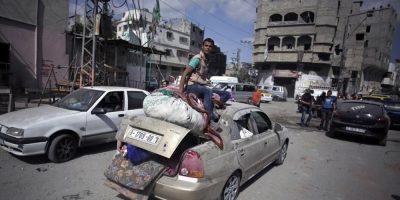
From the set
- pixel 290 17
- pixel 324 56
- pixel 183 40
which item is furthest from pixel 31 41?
pixel 290 17

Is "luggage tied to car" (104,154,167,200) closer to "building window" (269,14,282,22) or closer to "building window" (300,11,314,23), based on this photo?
"building window" (300,11,314,23)

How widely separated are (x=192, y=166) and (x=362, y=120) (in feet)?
27.1

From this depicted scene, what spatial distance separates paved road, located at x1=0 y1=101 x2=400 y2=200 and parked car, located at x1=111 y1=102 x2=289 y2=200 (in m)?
0.76

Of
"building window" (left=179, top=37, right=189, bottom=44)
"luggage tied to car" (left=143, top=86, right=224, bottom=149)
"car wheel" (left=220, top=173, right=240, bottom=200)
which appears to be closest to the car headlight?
"luggage tied to car" (left=143, top=86, right=224, bottom=149)

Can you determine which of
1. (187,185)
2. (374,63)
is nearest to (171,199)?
(187,185)

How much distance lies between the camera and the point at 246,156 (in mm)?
4180

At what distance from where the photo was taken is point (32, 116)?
205 inches

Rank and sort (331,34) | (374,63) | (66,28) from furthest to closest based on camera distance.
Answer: (374,63)
(331,34)
(66,28)

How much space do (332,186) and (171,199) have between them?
355 cm

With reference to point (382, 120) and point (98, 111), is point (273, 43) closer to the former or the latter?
point (382, 120)

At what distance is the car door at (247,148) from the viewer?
13.2 ft

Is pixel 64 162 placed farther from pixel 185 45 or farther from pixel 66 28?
pixel 185 45

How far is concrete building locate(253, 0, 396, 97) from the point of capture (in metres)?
41.8

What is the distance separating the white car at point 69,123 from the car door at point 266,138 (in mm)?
3113
